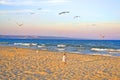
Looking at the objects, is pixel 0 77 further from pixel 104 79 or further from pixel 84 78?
pixel 104 79

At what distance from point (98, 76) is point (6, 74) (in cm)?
500

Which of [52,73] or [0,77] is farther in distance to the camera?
[52,73]

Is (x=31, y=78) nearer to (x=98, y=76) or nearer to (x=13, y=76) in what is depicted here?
(x=13, y=76)

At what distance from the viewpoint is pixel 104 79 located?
41.0 ft

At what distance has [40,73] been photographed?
13523 mm

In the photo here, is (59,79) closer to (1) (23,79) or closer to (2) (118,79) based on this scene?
(1) (23,79)

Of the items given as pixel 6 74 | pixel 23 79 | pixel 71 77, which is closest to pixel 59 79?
pixel 71 77

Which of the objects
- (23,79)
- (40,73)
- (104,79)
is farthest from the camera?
(40,73)

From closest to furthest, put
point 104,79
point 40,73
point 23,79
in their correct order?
1. point 23,79
2. point 104,79
3. point 40,73

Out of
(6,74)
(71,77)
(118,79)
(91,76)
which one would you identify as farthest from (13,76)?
(118,79)

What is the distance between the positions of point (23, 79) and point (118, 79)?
→ 5.01 metres

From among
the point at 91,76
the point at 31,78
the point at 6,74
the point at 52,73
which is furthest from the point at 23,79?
the point at 91,76

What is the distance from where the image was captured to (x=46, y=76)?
1270cm

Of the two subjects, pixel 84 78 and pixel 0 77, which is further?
pixel 84 78
